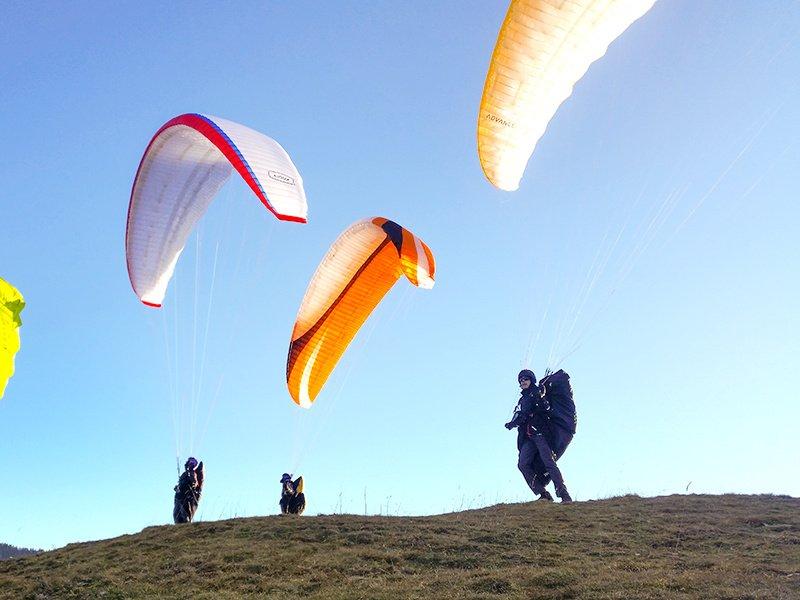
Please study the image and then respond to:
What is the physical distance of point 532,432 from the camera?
1403 cm

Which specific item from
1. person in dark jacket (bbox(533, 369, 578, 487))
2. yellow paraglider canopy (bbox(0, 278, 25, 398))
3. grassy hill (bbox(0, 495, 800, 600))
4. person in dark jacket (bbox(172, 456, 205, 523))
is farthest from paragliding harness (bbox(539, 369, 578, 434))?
yellow paraglider canopy (bbox(0, 278, 25, 398))

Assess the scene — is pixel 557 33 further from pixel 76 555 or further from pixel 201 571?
pixel 76 555

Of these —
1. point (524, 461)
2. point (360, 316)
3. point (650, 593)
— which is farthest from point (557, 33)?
point (360, 316)

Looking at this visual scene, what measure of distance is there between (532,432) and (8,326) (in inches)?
343

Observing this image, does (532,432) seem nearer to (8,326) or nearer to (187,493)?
(187,493)

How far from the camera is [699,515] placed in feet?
37.4

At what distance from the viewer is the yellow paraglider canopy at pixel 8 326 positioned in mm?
9508

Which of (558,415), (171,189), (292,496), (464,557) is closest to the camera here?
(464,557)

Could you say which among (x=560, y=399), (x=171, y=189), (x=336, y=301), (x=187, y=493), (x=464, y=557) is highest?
(x=171, y=189)

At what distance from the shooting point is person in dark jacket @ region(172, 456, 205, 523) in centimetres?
1513

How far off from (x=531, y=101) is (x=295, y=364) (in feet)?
27.7

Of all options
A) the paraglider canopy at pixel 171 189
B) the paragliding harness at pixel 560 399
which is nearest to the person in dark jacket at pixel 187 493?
the paraglider canopy at pixel 171 189

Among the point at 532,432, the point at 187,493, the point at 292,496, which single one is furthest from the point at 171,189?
the point at 532,432

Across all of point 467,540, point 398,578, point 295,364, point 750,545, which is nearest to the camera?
point 398,578
